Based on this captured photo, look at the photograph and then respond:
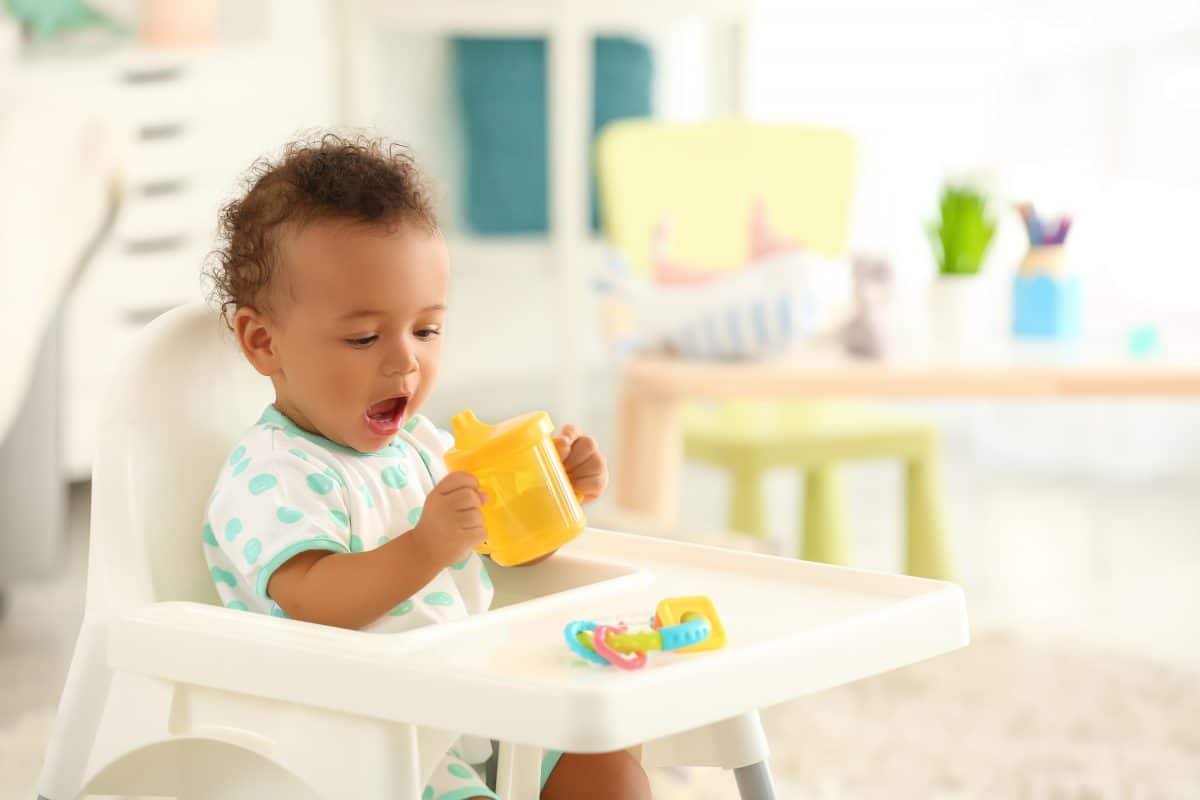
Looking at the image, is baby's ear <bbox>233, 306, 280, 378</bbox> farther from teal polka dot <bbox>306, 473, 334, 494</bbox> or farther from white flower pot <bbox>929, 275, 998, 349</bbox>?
white flower pot <bbox>929, 275, 998, 349</bbox>

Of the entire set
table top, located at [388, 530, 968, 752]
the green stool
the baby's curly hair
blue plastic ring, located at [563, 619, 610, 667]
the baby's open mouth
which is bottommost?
the green stool

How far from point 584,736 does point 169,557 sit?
14.5 inches

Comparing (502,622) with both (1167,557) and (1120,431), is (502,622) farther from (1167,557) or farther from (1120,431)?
(1120,431)

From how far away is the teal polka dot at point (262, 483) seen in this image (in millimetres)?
867

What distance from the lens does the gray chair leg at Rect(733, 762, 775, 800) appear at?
37.2 inches

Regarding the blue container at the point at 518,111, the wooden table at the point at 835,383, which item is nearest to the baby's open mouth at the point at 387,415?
the wooden table at the point at 835,383

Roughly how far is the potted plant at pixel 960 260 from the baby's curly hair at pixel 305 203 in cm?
138

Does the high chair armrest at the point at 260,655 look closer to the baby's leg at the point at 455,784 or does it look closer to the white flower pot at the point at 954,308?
the baby's leg at the point at 455,784

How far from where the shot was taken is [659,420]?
1971 mm

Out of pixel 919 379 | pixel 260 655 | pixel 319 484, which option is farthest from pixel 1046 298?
pixel 260 655

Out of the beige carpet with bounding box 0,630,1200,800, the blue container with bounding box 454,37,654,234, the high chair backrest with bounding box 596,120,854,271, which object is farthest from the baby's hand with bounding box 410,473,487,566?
the blue container with bounding box 454,37,654,234

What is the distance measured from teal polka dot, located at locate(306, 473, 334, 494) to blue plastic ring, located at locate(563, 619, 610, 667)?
0.60ft

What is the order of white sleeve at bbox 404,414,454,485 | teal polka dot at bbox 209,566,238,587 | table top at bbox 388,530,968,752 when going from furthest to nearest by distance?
white sleeve at bbox 404,414,454,485 → teal polka dot at bbox 209,566,238,587 → table top at bbox 388,530,968,752

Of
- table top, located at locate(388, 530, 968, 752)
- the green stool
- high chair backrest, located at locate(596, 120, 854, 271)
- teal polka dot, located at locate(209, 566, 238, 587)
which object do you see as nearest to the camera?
table top, located at locate(388, 530, 968, 752)
